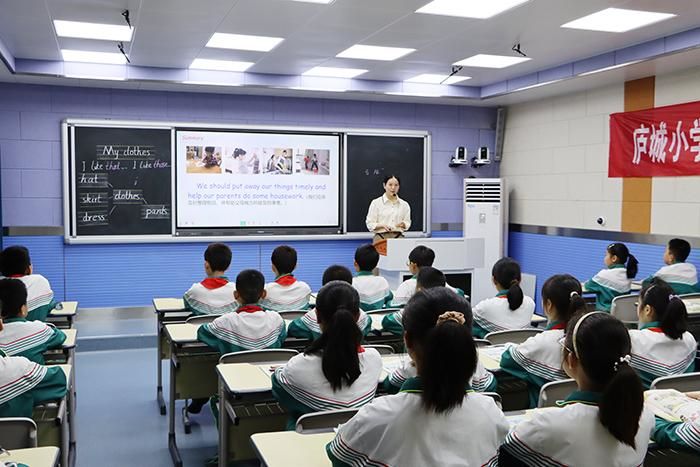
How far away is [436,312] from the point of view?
1.71m

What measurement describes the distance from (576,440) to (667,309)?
1574 millimetres

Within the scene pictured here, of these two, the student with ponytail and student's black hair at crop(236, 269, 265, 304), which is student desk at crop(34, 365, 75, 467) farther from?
the student with ponytail

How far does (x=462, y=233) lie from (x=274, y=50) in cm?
380

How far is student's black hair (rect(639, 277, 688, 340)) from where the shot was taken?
291 centimetres

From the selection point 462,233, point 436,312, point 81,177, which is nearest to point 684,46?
point 462,233

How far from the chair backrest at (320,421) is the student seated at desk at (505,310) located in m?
1.83

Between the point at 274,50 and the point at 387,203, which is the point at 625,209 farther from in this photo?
the point at 274,50

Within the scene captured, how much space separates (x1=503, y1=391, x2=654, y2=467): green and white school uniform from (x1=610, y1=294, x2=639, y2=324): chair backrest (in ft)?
11.3

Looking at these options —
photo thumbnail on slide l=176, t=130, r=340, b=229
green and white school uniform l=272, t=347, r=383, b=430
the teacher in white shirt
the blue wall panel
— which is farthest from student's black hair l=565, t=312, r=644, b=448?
photo thumbnail on slide l=176, t=130, r=340, b=229

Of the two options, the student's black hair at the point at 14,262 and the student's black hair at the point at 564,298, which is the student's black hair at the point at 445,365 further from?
the student's black hair at the point at 14,262

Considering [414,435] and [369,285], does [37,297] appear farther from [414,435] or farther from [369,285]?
[414,435]

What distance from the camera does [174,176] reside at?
740 cm

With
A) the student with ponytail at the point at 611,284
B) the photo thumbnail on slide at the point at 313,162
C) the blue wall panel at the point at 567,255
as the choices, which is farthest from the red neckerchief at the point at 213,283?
the blue wall panel at the point at 567,255

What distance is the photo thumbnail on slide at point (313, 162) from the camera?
7898 millimetres
